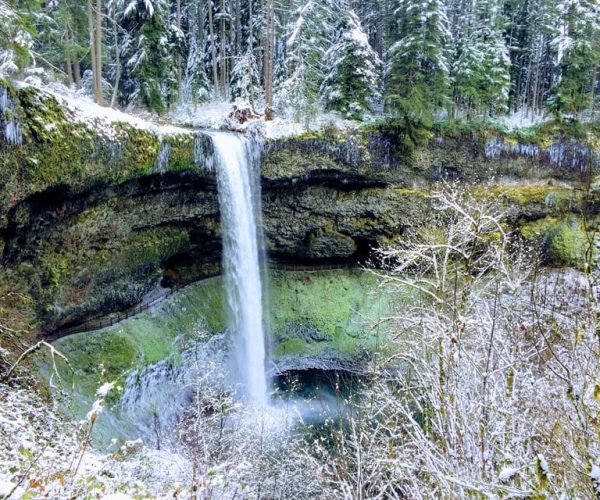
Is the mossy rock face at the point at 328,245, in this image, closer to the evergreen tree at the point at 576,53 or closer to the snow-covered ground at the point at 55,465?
the snow-covered ground at the point at 55,465

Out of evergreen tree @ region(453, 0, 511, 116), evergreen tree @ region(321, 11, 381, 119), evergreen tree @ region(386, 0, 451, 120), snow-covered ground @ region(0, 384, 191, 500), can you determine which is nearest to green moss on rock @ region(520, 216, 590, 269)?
evergreen tree @ region(453, 0, 511, 116)

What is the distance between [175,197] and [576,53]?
865 inches

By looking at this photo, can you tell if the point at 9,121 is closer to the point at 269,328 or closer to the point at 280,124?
the point at 280,124

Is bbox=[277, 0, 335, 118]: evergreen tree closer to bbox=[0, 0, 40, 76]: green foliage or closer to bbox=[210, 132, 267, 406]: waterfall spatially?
bbox=[210, 132, 267, 406]: waterfall

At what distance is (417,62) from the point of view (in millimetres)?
19312

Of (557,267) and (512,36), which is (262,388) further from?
(512,36)

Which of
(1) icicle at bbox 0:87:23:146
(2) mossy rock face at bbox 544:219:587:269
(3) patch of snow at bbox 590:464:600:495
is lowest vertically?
(2) mossy rock face at bbox 544:219:587:269

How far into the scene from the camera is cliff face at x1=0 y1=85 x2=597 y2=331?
10.1m

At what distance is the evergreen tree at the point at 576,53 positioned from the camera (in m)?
22.4

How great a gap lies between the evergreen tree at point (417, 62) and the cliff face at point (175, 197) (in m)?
1.53

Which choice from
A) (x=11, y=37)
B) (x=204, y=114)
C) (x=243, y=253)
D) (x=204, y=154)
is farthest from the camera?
(x=204, y=114)

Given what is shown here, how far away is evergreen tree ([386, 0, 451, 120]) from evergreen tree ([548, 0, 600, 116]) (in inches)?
302

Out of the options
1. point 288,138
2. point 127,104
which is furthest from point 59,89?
point 288,138

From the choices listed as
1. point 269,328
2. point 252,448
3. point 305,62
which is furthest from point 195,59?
point 252,448
